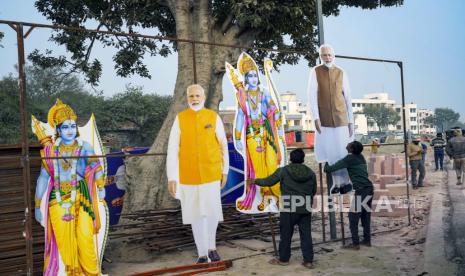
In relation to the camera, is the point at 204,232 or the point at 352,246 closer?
the point at 204,232

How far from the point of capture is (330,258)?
635 centimetres

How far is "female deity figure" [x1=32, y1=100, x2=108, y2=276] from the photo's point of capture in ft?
16.6

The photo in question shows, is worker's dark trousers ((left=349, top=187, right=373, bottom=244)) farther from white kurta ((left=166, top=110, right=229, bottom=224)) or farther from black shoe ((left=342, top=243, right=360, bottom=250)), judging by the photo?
white kurta ((left=166, top=110, right=229, bottom=224))

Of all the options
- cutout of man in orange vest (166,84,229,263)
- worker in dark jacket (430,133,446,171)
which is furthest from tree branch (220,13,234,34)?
worker in dark jacket (430,133,446,171)

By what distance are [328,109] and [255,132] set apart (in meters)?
1.42

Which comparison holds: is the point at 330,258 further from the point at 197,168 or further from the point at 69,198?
the point at 69,198

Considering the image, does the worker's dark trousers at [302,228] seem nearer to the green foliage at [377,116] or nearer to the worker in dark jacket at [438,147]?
the green foliage at [377,116]

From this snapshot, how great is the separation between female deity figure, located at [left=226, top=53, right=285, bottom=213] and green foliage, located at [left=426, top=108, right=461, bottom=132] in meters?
106

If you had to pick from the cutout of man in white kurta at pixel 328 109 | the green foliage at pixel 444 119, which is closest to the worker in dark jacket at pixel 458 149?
the cutout of man in white kurta at pixel 328 109

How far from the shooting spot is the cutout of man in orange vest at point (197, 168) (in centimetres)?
575

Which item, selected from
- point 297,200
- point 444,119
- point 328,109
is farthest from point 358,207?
point 444,119

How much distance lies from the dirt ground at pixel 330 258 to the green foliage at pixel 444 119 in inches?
4113

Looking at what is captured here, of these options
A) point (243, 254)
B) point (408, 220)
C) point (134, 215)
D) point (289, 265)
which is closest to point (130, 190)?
point (134, 215)

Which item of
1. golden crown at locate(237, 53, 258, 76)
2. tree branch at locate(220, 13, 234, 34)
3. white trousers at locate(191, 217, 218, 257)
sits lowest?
white trousers at locate(191, 217, 218, 257)
